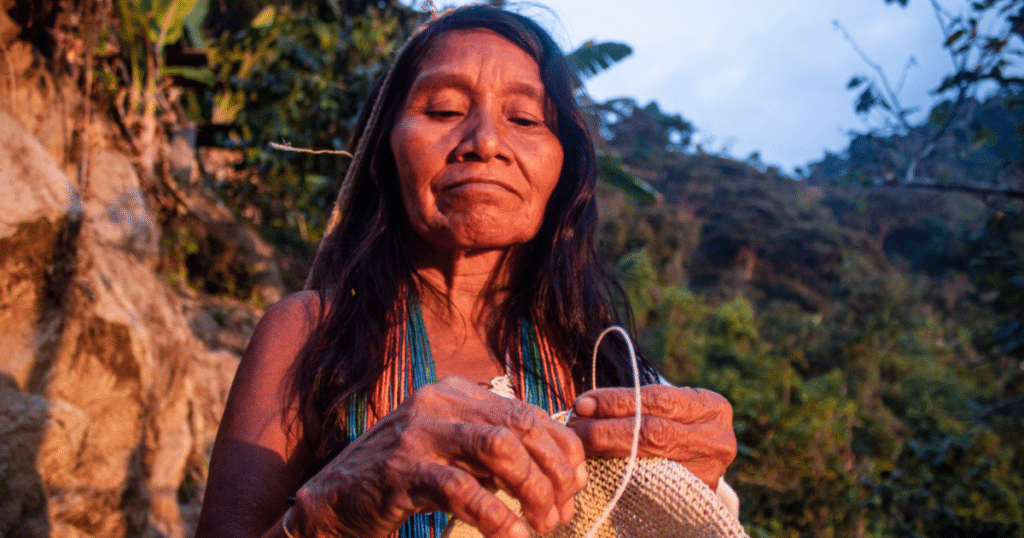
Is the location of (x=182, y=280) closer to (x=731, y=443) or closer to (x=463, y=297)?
(x=463, y=297)

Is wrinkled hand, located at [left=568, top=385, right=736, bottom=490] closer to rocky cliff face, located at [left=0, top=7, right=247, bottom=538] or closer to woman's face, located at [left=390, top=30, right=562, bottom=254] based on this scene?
woman's face, located at [left=390, top=30, right=562, bottom=254]

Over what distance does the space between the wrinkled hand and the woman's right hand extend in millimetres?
109

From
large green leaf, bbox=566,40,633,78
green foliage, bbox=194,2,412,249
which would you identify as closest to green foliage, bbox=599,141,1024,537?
large green leaf, bbox=566,40,633,78

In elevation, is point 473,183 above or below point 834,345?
above

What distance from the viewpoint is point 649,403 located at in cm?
101

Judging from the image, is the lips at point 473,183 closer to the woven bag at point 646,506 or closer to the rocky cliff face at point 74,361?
the woven bag at point 646,506

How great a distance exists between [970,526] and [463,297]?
4.48 meters

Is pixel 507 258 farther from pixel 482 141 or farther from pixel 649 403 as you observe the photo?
pixel 649 403

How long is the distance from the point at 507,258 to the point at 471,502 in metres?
0.89

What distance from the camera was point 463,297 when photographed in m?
1.56

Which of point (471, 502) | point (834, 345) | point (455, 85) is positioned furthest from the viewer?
point (834, 345)

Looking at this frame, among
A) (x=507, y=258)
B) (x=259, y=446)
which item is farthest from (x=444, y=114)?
(x=259, y=446)

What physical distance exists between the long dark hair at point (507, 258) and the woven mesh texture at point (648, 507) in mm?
406

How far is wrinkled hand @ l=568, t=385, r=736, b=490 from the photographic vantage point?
39.4 inches
